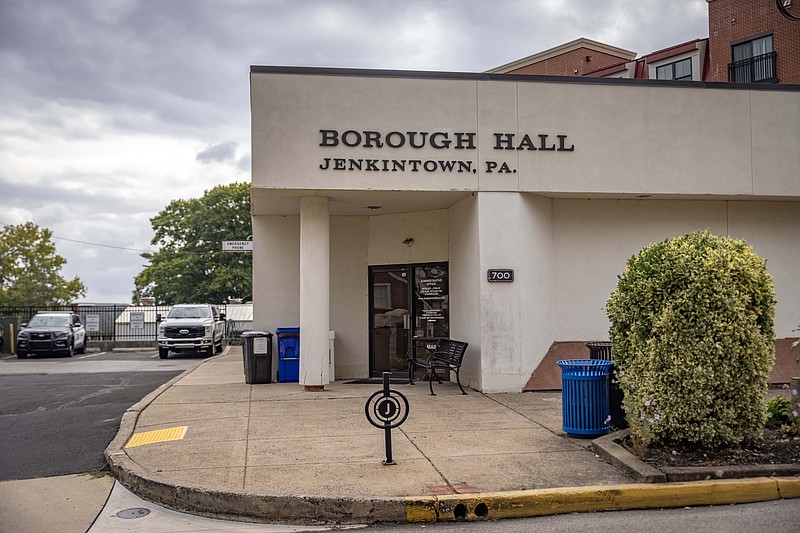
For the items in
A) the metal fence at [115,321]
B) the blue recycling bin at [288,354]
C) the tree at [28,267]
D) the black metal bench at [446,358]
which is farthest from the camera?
the tree at [28,267]

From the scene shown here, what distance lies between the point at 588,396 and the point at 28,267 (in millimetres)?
48133

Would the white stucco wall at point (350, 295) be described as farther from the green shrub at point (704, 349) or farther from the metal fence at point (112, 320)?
the metal fence at point (112, 320)

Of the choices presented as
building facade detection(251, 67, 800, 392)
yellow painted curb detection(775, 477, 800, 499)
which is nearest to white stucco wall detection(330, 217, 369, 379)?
building facade detection(251, 67, 800, 392)

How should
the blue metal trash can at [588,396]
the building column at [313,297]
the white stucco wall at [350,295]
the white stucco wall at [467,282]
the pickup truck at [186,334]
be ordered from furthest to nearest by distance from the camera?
1. the pickup truck at [186,334]
2. the white stucco wall at [350,295]
3. the building column at [313,297]
4. the white stucco wall at [467,282]
5. the blue metal trash can at [588,396]

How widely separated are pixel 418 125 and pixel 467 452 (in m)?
6.85

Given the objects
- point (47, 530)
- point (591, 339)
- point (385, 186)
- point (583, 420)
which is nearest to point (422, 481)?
point (583, 420)

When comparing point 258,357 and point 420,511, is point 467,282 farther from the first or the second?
point 420,511

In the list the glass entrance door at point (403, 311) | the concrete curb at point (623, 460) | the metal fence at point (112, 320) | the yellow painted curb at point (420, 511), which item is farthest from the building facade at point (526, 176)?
the metal fence at point (112, 320)

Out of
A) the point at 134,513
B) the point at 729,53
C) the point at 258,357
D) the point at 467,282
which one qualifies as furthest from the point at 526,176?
the point at 729,53

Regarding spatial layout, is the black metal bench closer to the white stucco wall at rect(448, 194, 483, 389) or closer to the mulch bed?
the white stucco wall at rect(448, 194, 483, 389)

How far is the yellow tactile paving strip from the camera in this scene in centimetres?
937

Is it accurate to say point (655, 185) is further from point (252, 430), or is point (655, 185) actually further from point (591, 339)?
point (252, 430)

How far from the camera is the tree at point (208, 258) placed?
54.9 meters

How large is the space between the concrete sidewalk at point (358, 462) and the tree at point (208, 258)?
43149 millimetres
